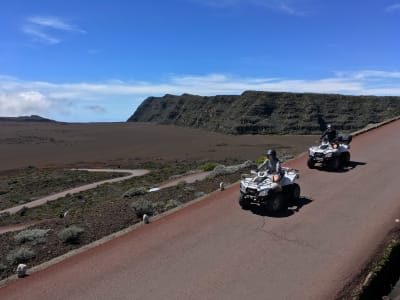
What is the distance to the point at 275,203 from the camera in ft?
44.0

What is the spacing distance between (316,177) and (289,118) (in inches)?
4337

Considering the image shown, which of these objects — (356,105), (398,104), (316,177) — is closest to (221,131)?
(356,105)

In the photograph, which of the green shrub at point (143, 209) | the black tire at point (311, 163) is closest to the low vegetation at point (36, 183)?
the green shrub at point (143, 209)

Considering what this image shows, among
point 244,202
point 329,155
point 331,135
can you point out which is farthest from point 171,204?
point 331,135

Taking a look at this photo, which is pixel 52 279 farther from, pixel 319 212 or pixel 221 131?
pixel 221 131

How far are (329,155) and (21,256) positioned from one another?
1268cm

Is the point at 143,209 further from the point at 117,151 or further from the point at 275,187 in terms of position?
the point at 117,151

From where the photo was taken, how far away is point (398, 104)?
→ 122 metres

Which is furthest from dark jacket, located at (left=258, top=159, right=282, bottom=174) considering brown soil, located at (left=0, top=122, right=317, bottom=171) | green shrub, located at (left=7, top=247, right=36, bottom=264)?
brown soil, located at (left=0, top=122, right=317, bottom=171)

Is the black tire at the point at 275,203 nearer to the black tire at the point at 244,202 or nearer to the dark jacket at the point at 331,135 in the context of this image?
the black tire at the point at 244,202

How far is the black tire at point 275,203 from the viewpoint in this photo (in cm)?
1332

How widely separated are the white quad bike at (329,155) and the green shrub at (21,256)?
12.2 metres

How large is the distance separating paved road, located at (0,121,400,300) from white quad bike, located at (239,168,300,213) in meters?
0.42

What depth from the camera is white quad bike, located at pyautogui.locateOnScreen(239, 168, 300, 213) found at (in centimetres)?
1324
